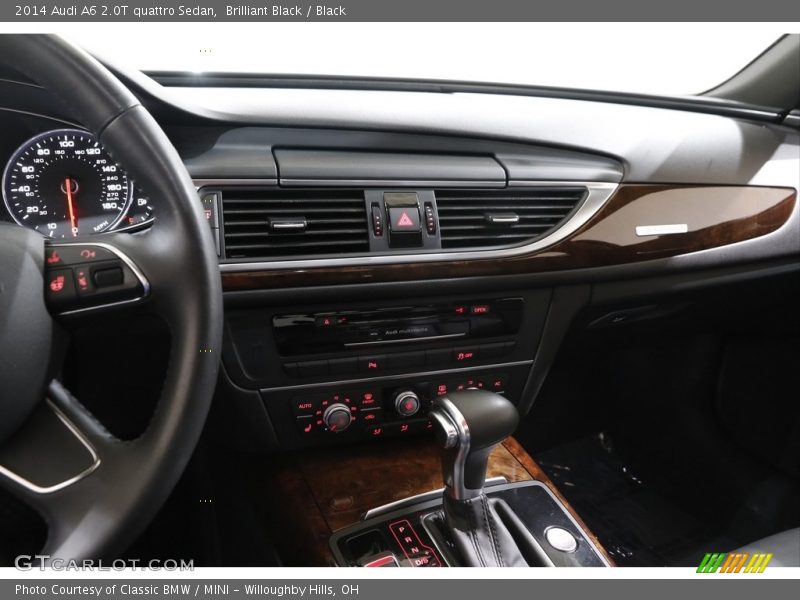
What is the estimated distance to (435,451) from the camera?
4.26 feet

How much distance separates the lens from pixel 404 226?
1150 millimetres

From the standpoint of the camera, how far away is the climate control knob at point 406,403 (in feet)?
4.11

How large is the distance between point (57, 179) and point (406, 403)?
0.73 m

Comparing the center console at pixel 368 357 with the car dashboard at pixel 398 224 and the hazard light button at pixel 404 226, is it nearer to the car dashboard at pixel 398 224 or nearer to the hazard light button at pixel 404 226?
the car dashboard at pixel 398 224

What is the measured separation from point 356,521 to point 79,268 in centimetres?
63

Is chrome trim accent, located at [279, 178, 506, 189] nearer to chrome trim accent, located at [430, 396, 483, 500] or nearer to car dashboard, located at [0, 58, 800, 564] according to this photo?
car dashboard, located at [0, 58, 800, 564]

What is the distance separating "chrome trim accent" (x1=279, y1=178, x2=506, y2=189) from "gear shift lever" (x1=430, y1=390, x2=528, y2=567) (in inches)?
15.8

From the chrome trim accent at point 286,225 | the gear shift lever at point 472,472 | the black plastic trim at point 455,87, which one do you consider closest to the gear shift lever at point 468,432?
the gear shift lever at point 472,472

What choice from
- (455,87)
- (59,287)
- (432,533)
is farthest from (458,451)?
(455,87)

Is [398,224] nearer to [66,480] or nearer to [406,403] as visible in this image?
[406,403]

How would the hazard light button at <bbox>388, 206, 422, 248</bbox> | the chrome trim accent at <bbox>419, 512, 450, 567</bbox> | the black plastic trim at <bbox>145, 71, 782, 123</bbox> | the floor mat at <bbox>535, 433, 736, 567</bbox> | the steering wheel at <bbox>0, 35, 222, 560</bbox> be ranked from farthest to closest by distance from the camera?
the floor mat at <bbox>535, 433, 736, 567</bbox>
the black plastic trim at <bbox>145, 71, 782, 123</bbox>
the hazard light button at <bbox>388, 206, 422, 248</bbox>
the chrome trim accent at <bbox>419, 512, 450, 567</bbox>
the steering wheel at <bbox>0, 35, 222, 560</bbox>

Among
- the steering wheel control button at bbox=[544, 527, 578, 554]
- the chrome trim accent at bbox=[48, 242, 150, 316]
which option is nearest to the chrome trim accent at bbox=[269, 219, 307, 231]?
the chrome trim accent at bbox=[48, 242, 150, 316]

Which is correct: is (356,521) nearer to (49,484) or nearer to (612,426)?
(49,484)

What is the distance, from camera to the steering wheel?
0.69 meters
